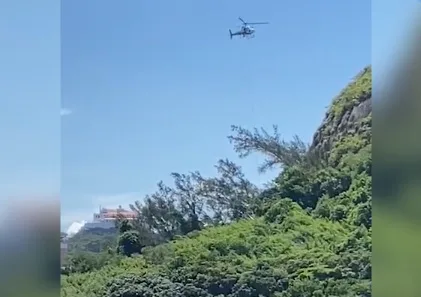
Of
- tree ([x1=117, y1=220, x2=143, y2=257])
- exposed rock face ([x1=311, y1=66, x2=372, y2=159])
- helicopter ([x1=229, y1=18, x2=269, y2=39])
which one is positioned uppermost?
helicopter ([x1=229, y1=18, x2=269, y2=39])

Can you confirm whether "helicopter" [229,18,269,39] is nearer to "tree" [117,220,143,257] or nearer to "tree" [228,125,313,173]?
"tree" [228,125,313,173]

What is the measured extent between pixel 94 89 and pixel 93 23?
29 cm

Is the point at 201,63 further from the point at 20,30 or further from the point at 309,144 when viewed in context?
the point at 20,30

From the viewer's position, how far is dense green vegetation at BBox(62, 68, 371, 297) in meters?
3.02

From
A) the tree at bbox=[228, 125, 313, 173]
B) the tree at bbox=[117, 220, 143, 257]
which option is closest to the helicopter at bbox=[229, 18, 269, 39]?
the tree at bbox=[228, 125, 313, 173]

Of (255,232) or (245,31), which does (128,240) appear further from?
(245,31)

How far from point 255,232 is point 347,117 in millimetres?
671

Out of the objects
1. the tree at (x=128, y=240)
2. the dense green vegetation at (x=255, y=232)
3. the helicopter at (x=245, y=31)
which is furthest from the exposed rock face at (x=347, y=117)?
the tree at (x=128, y=240)

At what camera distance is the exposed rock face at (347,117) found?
2951 millimetres

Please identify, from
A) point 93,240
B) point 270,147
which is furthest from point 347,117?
point 93,240

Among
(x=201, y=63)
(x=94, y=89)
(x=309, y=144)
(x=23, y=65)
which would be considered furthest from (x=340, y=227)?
(x=23, y=65)

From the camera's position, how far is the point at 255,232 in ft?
10.0

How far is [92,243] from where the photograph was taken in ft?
9.72

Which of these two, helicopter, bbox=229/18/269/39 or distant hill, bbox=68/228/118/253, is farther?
helicopter, bbox=229/18/269/39
